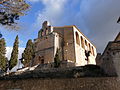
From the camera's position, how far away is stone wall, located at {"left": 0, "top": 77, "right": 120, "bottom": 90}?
795 centimetres

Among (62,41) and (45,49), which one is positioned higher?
(62,41)

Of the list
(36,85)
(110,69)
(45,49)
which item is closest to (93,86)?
(110,69)

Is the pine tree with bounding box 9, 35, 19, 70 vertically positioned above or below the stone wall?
above

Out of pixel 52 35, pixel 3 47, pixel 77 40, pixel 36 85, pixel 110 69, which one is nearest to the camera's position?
pixel 110 69

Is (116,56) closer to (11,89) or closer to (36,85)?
(36,85)

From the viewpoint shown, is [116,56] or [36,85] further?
[36,85]

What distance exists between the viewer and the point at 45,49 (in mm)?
30656

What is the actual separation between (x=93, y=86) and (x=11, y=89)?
270 inches

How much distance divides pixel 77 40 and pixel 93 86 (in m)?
26.0

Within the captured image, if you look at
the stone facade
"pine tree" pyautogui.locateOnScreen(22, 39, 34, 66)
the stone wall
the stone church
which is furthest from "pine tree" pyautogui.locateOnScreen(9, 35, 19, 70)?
the stone facade

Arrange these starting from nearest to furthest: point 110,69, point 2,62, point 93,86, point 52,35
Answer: point 93,86 → point 110,69 → point 2,62 → point 52,35

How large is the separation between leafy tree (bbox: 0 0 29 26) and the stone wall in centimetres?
529

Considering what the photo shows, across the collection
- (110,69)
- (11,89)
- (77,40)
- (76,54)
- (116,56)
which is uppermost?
(77,40)

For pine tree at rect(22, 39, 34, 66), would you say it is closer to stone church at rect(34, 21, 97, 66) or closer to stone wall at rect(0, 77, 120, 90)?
stone church at rect(34, 21, 97, 66)
